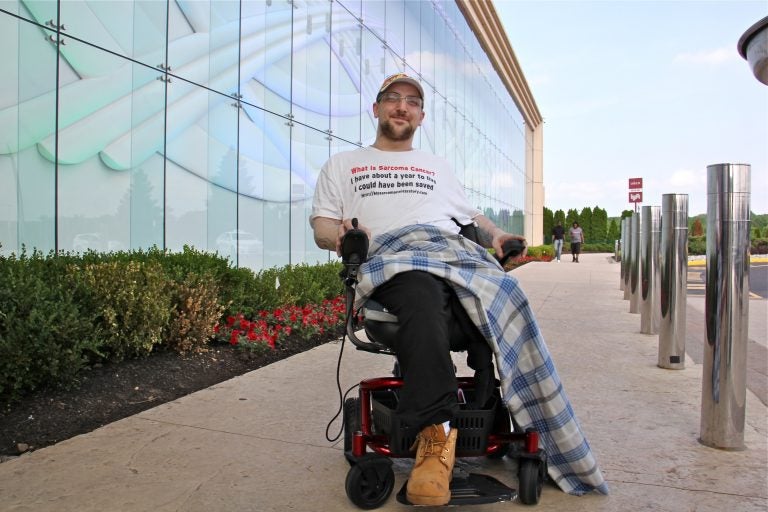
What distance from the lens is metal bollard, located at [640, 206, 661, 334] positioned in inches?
282

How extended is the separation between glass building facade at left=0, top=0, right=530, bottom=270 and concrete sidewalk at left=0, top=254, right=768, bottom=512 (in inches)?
125

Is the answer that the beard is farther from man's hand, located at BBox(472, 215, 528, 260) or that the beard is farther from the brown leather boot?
the brown leather boot

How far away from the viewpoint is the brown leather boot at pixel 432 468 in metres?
2.28

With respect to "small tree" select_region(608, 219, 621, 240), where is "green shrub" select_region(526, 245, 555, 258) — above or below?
below

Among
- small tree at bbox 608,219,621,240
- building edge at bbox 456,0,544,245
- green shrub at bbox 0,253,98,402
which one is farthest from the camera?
small tree at bbox 608,219,621,240

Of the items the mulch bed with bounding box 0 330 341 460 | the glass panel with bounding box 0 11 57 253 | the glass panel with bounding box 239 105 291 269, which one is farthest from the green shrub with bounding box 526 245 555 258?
the mulch bed with bounding box 0 330 341 460

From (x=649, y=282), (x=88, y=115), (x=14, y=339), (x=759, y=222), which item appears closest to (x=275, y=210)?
(x=88, y=115)

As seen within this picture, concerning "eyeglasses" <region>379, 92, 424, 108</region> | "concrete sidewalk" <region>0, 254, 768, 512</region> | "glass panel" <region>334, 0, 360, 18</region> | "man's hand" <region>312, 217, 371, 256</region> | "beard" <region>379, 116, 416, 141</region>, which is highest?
"glass panel" <region>334, 0, 360, 18</region>

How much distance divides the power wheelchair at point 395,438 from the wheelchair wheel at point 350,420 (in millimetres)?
207

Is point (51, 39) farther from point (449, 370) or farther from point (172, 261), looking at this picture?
point (449, 370)

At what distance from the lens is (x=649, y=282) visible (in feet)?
23.7

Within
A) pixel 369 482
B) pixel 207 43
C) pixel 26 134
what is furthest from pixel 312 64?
pixel 369 482

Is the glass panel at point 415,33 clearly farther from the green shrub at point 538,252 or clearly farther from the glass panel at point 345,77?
the green shrub at point 538,252

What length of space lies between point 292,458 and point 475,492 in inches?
41.7
